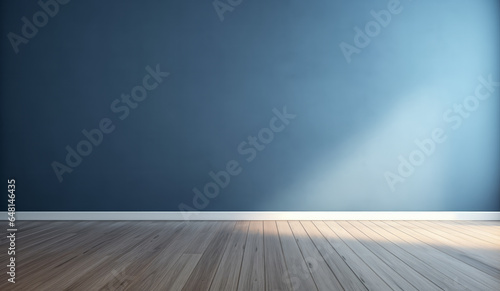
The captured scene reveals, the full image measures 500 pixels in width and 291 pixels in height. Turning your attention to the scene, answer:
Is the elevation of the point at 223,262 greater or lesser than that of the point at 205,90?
lesser

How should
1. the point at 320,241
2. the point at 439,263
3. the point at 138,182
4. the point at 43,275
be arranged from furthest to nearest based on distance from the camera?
the point at 138,182, the point at 320,241, the point at 439,263, the point at 43,275

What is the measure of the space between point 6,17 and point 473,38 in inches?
184

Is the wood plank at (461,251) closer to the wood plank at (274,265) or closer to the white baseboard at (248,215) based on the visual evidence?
the white baseboard at (248,215)

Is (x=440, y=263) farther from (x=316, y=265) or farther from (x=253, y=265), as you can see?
(x=253, y=265)

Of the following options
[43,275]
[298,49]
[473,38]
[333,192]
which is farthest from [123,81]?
[473,38]

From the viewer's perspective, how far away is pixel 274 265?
6.16 feet

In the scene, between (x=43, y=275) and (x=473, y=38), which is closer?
(x=43, y=275)

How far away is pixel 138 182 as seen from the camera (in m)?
3.35

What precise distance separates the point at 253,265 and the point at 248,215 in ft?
4.72

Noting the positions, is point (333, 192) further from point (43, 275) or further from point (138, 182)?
point (43, 275)

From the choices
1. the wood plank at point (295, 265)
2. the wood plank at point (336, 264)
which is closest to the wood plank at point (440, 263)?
the wood plank at point (336, 264)

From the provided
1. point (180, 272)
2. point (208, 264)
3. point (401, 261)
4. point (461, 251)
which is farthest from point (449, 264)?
point (180, 272)

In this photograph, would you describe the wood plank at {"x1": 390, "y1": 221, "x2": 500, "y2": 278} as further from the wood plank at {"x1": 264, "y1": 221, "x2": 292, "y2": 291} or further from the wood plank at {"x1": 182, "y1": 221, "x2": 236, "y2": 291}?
the wood plank at {"x1": 182, "y1": 221, "x2": 236, "y2": 291}

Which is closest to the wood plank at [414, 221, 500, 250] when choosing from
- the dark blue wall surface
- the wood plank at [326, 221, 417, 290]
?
the dark blue wall surface
